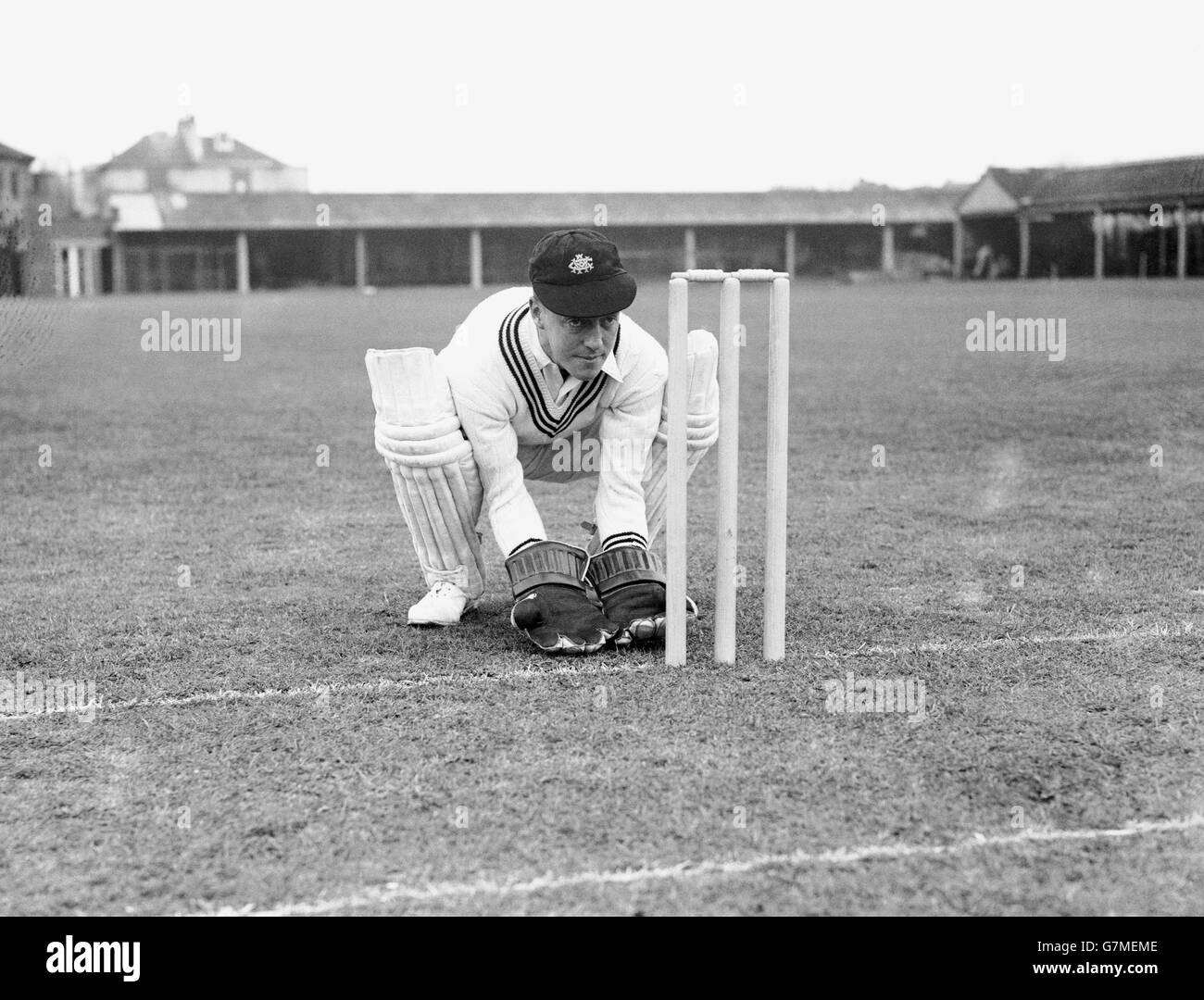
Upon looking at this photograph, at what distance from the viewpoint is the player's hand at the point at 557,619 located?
4.58m

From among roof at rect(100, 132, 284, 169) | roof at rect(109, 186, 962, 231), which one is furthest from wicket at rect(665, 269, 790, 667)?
roof at rect(100, 132, 284, 169)

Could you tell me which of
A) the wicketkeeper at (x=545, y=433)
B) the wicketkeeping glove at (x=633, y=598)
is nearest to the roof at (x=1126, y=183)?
the wicketkeeper at (x=545, y=433)

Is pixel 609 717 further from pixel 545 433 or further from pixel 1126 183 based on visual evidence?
pixel 1126 183

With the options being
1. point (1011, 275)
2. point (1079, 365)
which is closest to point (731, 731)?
point (1079, 365)

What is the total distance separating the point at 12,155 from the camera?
52781mm

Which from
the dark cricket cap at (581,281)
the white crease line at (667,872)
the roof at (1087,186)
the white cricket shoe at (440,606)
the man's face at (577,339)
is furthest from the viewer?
the roof at (1087,186)

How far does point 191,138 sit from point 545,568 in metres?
70.1

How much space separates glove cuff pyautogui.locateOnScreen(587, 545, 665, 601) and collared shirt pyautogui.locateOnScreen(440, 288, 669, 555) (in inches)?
3.0

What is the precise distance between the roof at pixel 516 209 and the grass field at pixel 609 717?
4504 cm

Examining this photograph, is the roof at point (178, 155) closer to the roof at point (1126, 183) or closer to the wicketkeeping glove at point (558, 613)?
the roof at point (1126, 183)

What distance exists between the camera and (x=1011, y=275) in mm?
51375

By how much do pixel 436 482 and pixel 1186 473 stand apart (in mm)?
5297

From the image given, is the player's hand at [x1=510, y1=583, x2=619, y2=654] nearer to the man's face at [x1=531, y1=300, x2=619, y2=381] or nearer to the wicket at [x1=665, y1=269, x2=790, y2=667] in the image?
the wicket at [x1=665, y1=269, x2=790, y2=667]

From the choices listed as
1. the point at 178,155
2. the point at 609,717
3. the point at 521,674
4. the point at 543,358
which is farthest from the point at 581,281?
the point at 178,155
